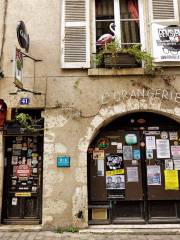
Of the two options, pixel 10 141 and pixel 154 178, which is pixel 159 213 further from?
pixel 10 141

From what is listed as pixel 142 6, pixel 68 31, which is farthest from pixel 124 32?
pixel 68 31

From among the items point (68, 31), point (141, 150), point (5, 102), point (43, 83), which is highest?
point (68, 31)

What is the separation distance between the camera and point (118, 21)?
665cm

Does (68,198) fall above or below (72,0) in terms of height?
below

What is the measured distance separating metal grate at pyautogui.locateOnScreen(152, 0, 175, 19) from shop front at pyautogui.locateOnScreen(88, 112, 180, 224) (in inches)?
94.4

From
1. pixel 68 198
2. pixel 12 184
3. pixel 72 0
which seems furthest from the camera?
pixel 72 0

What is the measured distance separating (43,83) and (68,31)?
1353 mm

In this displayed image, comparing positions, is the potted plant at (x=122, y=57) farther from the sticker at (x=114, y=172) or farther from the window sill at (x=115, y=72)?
the sticker at (x=114, y=172)

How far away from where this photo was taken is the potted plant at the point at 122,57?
20.0ft

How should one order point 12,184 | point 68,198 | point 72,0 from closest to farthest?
point 68,198 < point 12,184 < point 72,0

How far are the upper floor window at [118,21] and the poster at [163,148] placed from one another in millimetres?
2389

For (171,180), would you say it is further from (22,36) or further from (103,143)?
(22,36)

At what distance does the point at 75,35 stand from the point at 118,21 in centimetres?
110

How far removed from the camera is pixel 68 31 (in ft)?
21.2
